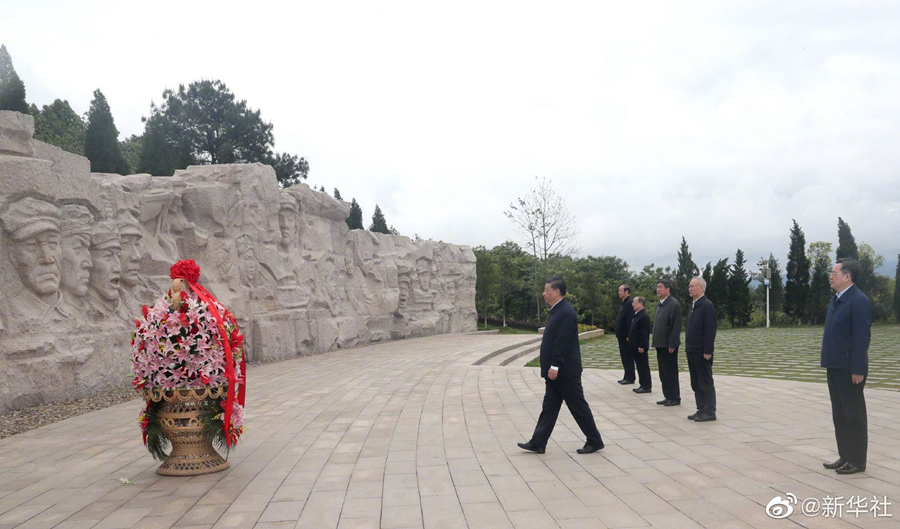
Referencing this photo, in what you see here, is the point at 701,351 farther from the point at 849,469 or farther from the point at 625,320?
the point at 625,320

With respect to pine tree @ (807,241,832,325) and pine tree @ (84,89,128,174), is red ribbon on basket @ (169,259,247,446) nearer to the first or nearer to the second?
pine tree @ (84,89,128,174)

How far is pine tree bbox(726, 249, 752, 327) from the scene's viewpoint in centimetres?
3216

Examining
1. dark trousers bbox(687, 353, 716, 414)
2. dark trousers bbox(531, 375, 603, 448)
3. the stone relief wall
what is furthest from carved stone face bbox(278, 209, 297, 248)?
dark trousers bbox(531, 375, 603, 448)

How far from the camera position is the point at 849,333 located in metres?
4.57

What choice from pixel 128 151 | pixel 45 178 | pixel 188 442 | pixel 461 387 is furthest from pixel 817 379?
pixel 128 151

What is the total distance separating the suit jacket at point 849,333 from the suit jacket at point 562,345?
1900 millimetres

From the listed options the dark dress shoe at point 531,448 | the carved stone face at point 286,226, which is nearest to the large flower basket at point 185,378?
the dark dress shoe at point 531,448

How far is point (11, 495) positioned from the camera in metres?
4.37

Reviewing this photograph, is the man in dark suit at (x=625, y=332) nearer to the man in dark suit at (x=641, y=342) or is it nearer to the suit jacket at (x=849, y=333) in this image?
the man in dark suit at (x=641, y=342)

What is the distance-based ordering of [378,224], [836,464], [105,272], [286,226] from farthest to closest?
[378,224], [286,226], [105,272], [836,464]

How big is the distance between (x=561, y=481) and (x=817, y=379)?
22.9ft

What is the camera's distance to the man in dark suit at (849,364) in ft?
14.5

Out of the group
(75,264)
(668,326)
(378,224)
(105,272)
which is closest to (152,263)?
(105,272)

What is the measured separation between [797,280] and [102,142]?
32508 mm
